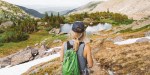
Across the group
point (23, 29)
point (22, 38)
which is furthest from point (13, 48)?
point (23, 29)

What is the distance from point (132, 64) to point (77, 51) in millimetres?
13827

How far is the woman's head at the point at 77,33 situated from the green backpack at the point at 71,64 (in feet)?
0.82

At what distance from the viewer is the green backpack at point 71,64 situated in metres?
11.1

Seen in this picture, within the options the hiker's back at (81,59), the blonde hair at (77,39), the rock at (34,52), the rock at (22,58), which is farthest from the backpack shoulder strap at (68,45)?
the rock at (34,52)

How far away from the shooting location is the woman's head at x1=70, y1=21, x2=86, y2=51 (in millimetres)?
11141

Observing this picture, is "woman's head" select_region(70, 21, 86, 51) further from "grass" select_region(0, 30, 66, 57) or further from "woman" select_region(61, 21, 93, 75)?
"grass" select_region(0, 30, 66, 57)

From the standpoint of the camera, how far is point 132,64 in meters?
24.4

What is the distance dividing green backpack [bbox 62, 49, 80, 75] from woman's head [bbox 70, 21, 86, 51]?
251 mm

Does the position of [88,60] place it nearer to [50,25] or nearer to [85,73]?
[85,73]

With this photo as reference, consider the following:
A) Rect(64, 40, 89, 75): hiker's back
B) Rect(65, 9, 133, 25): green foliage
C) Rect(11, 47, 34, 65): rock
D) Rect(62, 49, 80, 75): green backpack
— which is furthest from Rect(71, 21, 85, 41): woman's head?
Rect(65, 9, 133, 25): green foliage

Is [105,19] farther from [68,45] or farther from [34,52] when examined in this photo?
[68,45]

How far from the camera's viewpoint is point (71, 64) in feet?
36.5

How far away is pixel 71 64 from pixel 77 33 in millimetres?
1070

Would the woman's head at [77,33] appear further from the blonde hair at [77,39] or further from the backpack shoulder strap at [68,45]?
the backpack shoulder strap at [68,45]
